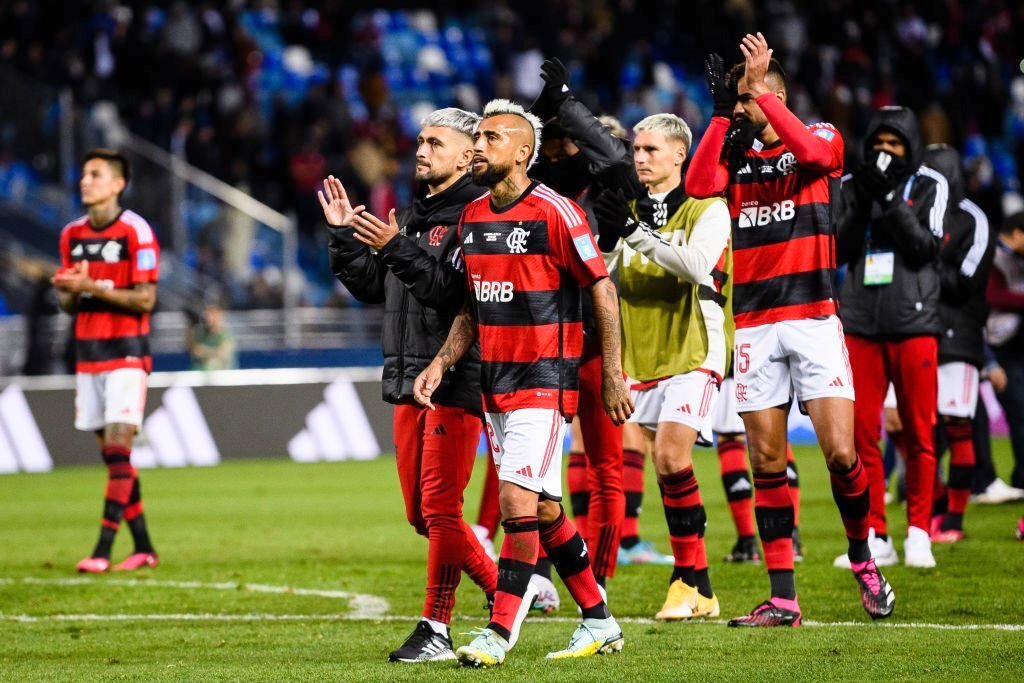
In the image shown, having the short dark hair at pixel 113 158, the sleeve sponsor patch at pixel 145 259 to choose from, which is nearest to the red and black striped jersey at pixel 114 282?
the sleeve sponsor patch at pixel 145 259

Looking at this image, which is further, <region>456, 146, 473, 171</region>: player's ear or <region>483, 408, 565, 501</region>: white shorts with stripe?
<region>456, 146, 473, 171</region>: player's ear

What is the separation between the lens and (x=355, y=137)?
26.1 metres

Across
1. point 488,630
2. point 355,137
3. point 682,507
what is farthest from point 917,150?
point 355,137

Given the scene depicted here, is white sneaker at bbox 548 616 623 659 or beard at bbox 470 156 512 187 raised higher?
beard at bbox 470 156 512 187

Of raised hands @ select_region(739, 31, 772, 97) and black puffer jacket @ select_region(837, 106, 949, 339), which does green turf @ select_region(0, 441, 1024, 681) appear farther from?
raised hands @ select_region(739, 31, 772, 97)

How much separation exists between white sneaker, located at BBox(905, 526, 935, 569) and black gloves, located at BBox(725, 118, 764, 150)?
3.01 meters

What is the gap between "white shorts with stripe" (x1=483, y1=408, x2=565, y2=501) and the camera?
637cm

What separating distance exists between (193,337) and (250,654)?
49.3ft

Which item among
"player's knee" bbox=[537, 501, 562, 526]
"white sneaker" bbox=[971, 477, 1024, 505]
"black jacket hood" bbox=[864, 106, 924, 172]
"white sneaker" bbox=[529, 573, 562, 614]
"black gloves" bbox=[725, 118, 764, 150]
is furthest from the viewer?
"white sneaker" bbox=[971, 477, 1024, 505]

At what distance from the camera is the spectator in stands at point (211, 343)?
69.3ft

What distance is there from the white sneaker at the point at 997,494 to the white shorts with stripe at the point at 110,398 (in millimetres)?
7133

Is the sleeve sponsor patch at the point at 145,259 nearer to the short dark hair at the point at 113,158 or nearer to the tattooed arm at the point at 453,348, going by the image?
the short dark hair at the point at 113,158

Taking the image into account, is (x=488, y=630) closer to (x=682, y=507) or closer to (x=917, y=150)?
(x=682, y=507)

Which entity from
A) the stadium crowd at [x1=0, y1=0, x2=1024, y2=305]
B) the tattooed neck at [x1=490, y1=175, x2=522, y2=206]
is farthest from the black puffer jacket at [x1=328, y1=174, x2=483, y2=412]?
the stadium crowd at [x1=0, y1=0, x2=1024, y2=305]
